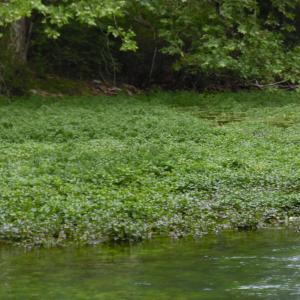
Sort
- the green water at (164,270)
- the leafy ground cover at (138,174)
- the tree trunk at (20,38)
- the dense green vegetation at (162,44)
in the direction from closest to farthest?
1. the green water at (164,270)
2. the leafy ground cover at (138,174)
3. the dense green vegetation at (162,44)
4. the tree trunk at (20,38)

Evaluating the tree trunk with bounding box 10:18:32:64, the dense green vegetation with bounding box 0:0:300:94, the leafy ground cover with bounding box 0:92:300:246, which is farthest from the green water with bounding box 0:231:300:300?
the tree trunk with bounding box 10:18:32:64

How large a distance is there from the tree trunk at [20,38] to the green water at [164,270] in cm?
1800

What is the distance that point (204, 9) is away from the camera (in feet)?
86.0

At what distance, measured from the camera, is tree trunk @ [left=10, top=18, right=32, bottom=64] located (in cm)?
2681

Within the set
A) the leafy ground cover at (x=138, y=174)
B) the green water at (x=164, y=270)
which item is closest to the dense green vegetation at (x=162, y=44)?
the leafy ground cover at (x=138, y=174)

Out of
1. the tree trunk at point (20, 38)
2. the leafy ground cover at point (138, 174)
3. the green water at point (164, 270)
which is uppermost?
the tree trunk at point (20, 38)

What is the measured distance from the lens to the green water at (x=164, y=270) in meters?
7.10

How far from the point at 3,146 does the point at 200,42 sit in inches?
468

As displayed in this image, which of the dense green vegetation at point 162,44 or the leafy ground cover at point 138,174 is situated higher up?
the dense green vegetation at point 162,44

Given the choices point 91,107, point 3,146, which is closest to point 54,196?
point 3,146

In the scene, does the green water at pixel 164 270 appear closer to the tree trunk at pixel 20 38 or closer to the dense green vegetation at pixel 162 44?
the dense green vegetation at pixel 162 44

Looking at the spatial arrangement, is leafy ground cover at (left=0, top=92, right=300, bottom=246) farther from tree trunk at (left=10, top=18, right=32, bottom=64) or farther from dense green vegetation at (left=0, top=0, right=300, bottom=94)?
tree trunk at (left=10, top=18, right=32, bottom=64)

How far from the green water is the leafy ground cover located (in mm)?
513

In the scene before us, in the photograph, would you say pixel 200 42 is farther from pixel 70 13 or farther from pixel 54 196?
pixel 54 196
